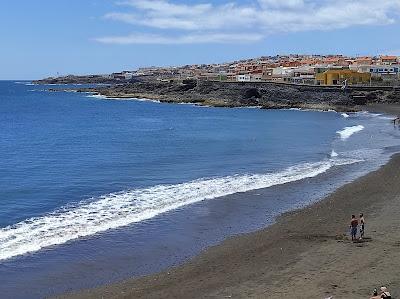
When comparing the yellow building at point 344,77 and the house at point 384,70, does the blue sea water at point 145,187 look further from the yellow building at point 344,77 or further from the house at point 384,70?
the house at point 384,70

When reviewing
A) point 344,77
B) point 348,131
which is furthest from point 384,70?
point 348,131

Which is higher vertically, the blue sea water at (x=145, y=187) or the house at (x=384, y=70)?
the house at (x=384, y=70)

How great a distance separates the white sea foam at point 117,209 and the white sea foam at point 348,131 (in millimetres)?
19101

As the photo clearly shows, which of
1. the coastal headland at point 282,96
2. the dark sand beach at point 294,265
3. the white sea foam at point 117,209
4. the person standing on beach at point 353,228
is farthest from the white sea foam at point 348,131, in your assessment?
the person standing on beach at point 353,228

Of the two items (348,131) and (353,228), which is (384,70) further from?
(353,228)

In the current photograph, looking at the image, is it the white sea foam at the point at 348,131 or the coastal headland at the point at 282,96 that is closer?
the white sea foam at the point at 348,131

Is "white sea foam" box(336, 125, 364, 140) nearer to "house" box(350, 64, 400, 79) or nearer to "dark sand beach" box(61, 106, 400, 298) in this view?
"dark sand beach" box(61, 106, 400, 298)

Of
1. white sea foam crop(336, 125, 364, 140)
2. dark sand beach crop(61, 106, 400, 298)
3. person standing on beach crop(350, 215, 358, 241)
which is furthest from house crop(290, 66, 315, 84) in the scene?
person standing on beach crop(350, 215, 358, 241)

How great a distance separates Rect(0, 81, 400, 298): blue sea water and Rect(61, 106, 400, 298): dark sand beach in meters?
1.10

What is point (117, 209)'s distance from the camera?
75.3 ft

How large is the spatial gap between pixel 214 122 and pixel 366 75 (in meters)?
52.4

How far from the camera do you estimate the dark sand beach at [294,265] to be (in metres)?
13.9

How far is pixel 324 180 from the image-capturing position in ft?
95.6

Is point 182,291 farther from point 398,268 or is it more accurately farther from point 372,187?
point 372,187
